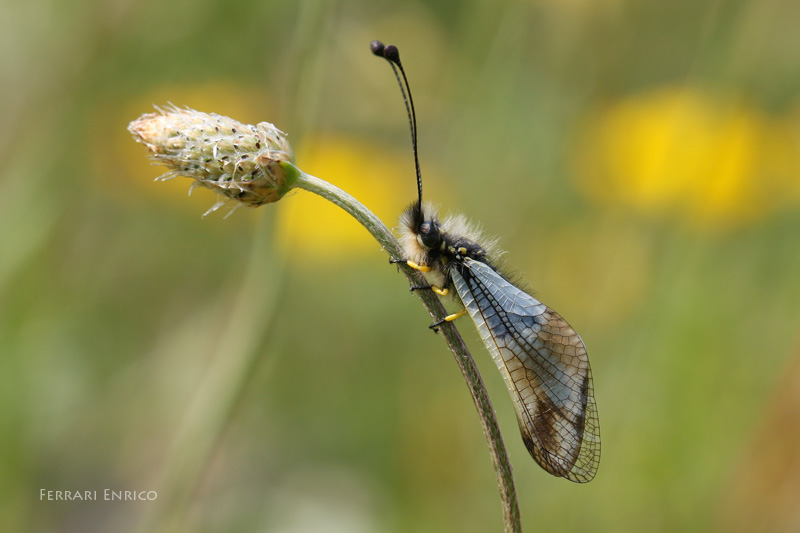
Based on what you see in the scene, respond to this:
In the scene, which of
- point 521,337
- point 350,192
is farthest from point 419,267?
point 350,192

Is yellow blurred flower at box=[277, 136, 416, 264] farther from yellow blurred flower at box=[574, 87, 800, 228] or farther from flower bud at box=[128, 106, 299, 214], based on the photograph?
flower bud at box=[128, 106, 299, 214]

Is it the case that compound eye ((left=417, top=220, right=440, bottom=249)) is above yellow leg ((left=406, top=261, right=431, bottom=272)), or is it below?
above

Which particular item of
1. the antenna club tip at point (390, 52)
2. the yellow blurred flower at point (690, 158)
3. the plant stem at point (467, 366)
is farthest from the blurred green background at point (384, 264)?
the antenna club tip at point (390, 52)

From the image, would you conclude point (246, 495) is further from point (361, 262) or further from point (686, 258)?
point (686, 258)

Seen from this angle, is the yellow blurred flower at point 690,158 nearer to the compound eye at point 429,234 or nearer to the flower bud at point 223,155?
the compound eye at point 429,234

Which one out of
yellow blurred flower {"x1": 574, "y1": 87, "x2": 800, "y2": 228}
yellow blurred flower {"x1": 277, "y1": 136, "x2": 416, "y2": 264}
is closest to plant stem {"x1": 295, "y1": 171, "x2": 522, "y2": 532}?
yellow blurred flower {"x1": 574, "y1": 87, "x2": 800, "y2": 228}

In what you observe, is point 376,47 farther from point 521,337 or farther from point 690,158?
point 690,158
